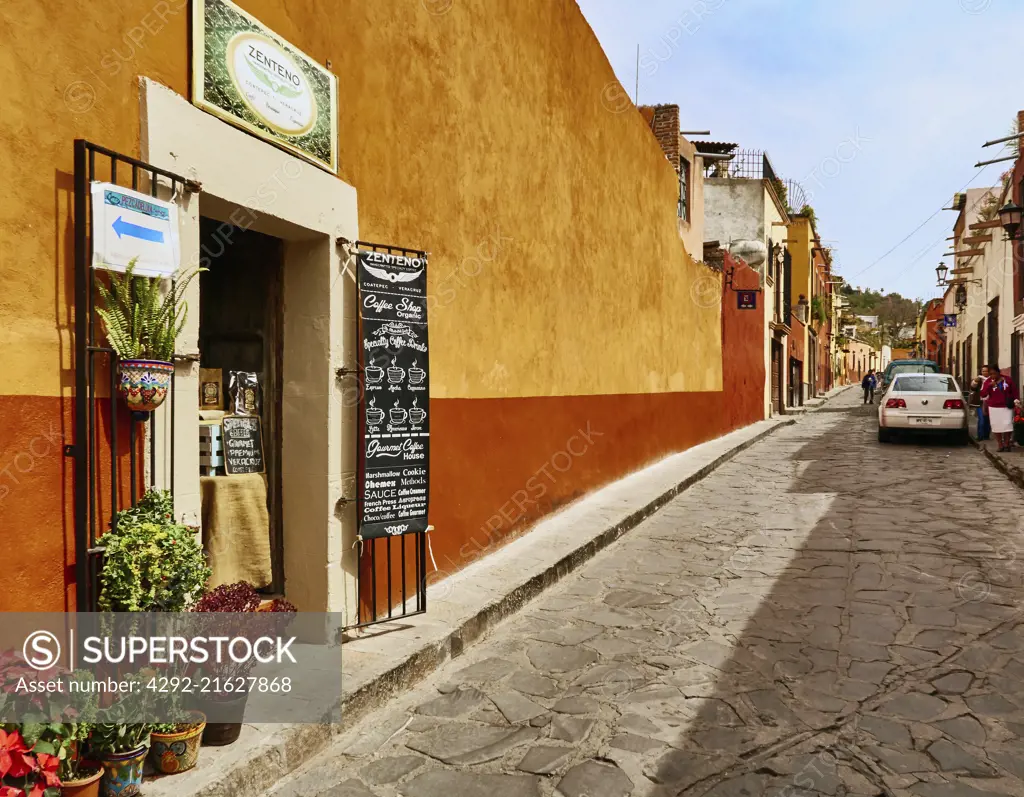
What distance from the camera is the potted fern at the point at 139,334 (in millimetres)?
3381

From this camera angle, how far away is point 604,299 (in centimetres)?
1036

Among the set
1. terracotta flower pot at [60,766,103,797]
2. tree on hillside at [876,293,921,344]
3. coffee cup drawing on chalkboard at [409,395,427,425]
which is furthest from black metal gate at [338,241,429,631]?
tree on hillside at [876,293,921,344]

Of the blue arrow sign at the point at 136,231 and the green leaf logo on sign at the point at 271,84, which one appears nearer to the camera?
the blue arrow sign at the point at 136,231

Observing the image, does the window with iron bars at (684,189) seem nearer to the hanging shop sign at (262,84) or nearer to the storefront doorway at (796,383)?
the hanging shop sign at (262,84)

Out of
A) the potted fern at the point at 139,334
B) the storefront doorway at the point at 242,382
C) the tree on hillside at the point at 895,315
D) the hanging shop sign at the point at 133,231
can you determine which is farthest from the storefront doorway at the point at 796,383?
the tree on hillside at the point at 895,315

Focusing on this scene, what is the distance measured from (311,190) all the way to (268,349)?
111 centimetres

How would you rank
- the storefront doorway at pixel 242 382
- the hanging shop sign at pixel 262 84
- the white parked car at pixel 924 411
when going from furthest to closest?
the white parked car at pixel 924 411 → the storefront doorway at pixel 242 382 → the hanging shop sign at pixel 262 84

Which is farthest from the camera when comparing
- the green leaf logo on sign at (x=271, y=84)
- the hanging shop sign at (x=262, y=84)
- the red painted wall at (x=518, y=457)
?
the red painted wall at (x=518, y=457)

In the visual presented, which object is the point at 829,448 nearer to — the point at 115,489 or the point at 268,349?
the point at 268,349

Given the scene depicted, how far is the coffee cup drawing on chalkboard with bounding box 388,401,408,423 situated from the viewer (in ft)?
17.0

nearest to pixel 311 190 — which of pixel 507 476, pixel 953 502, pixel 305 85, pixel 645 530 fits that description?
pixel 305 85

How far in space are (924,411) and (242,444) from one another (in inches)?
593

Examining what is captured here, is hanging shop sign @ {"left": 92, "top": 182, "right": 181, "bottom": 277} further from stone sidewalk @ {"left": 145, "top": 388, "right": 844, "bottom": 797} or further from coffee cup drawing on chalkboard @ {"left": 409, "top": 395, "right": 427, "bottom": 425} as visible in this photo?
stone sidewalk @ {"left": 145, "top": 388, "right": 844, "bottom": 797}

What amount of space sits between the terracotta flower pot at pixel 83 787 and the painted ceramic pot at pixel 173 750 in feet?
1.04
